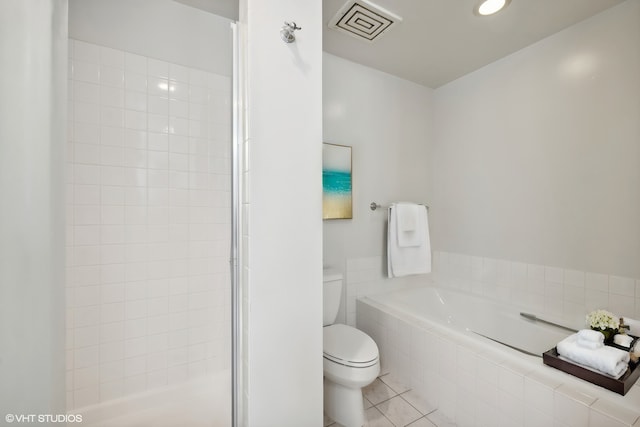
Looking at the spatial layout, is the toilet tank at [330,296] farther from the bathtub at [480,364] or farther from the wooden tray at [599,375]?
the wooden tray at [599,375]

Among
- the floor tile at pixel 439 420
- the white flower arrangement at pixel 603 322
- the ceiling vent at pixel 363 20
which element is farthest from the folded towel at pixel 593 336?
the ceiling vent at pixel 363 20

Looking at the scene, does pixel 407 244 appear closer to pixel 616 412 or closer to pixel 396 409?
pixel 396 409

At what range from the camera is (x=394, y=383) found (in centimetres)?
191

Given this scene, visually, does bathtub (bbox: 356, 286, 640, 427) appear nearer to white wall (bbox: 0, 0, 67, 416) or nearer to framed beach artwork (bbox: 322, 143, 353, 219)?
framed beach artwork (bbox: 322, 143, 353, 219)

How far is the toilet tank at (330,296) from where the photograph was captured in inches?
76.1

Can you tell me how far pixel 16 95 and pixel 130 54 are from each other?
1.47 meters

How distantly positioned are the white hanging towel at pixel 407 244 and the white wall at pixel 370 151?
139 millimetres

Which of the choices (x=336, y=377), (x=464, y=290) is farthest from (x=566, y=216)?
(x=336, y=377)

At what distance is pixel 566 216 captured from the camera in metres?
1.86

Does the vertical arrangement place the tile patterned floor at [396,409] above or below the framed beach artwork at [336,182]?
below

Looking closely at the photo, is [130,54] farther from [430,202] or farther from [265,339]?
[430,202]

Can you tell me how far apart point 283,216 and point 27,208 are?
0.74 metres

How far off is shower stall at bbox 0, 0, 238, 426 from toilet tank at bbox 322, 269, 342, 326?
669 millimetres

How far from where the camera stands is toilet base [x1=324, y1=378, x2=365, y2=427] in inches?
59.6
